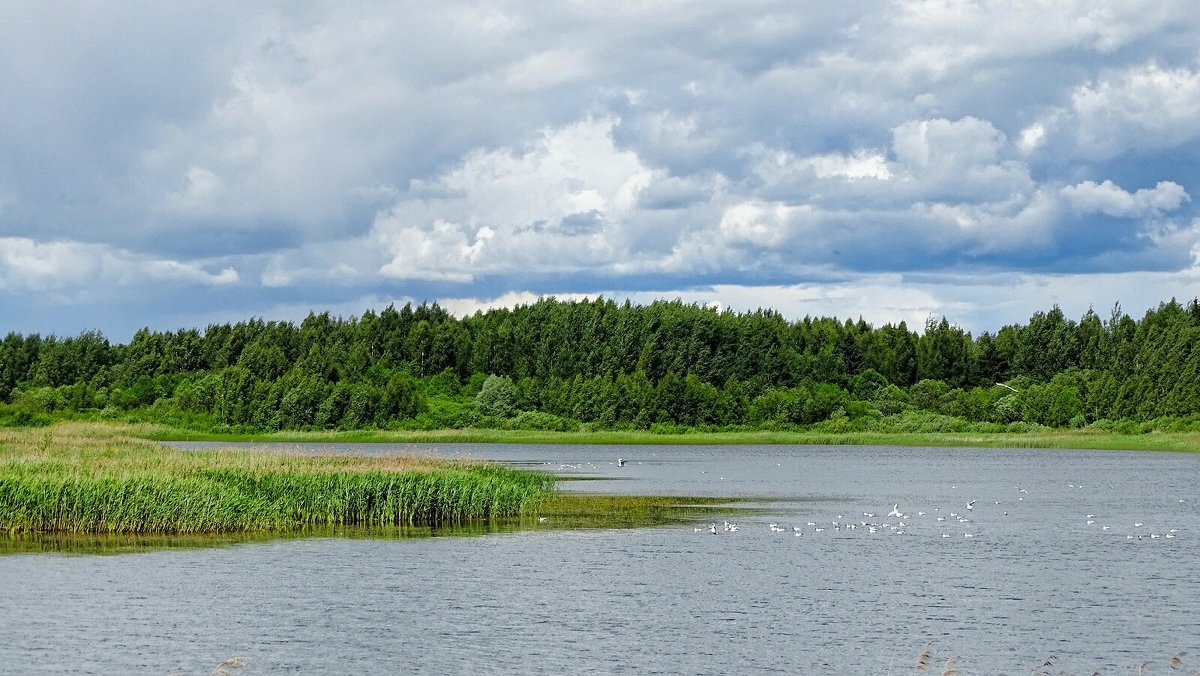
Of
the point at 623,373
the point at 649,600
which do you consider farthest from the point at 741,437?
the point at 649,600

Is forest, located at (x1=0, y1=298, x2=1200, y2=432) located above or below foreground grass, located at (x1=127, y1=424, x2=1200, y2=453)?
above

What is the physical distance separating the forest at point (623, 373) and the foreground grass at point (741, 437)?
3687 mm

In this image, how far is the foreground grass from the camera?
396 feet

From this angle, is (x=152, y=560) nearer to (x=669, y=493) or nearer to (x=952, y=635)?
(x=952, y=635)

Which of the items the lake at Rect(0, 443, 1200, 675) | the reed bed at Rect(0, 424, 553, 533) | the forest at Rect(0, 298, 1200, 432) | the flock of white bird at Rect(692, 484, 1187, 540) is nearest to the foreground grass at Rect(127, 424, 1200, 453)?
the forest at Rect(0, 298, 1200, 432)

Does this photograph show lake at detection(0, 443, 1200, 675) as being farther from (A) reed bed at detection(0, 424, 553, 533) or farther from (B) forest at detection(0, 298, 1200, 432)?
(B) forest at detection(0, 298, 1200, 432)

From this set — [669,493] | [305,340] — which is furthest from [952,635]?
[305,340]

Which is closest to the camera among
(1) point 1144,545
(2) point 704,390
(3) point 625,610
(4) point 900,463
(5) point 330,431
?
(3) point 625,610

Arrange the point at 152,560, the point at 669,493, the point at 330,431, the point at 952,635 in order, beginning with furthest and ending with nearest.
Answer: the point at 330,431
the point at 669,493
the point at 152,560
the point at 952,635

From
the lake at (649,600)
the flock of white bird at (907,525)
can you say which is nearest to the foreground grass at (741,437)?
the flock of white bird at (907,525)

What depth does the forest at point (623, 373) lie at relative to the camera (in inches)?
5797

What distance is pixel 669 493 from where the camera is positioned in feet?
219

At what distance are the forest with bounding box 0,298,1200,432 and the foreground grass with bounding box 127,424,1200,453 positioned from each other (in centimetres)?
369

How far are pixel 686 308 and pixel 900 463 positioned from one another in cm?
7867
